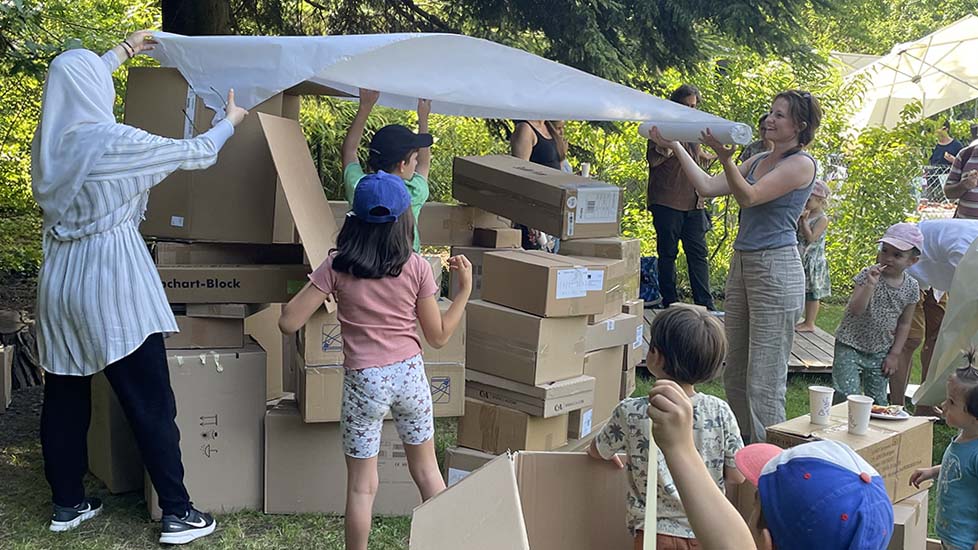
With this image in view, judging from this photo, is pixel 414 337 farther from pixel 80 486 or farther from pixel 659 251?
pixel 659 251

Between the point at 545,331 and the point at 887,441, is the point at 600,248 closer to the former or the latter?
the point at 545,331

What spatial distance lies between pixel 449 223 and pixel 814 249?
3.34 m

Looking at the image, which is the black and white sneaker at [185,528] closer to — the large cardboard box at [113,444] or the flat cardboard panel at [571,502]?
the large cardboard box at [113,444]

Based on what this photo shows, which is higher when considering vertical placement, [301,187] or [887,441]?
[301,187]

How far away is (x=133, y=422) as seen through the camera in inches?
132

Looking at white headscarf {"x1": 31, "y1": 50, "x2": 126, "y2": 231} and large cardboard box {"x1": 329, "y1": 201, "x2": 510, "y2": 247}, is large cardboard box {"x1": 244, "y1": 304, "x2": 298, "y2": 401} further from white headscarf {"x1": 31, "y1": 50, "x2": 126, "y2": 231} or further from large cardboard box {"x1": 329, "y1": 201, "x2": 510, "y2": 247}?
white headscarf {"x1": 31, "y1": 50, "x2": 126, "y2": 231}

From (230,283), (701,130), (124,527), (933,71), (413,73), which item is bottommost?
(124,527)

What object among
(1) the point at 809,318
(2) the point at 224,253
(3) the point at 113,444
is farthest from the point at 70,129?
(1) the point at 809,318

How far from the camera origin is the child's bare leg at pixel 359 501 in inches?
121

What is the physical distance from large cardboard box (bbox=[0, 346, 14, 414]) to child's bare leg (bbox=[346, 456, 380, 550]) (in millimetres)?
2653

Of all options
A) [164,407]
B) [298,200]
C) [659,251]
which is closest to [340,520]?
[164,407]

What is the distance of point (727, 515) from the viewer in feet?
4.57

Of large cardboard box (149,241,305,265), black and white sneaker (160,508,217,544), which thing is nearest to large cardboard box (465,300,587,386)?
large cardboard box (149,241,305,265)

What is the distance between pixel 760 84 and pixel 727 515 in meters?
7.45
